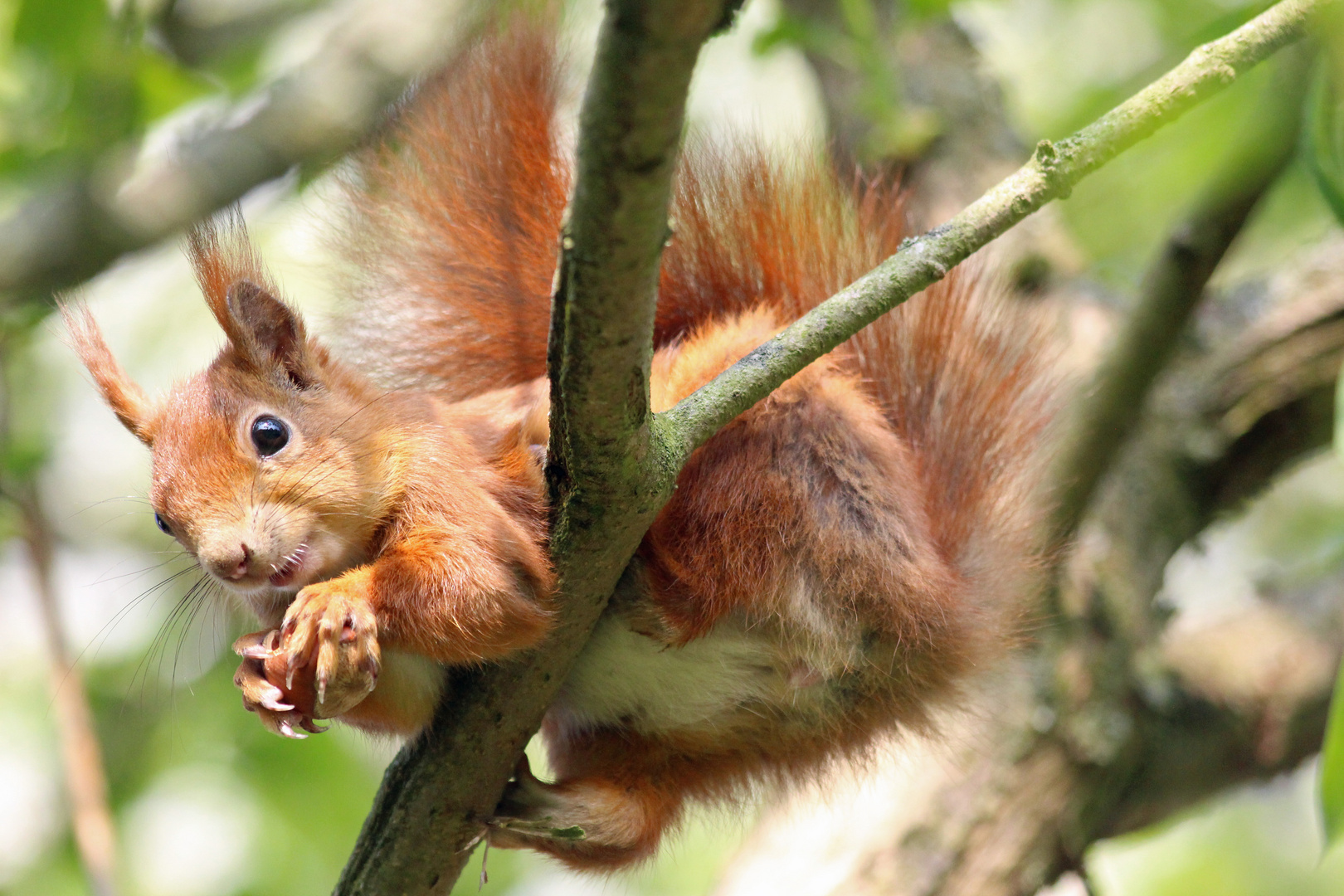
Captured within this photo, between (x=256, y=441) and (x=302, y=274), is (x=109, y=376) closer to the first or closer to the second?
(x=256, y=441)

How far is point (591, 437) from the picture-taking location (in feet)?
4.31

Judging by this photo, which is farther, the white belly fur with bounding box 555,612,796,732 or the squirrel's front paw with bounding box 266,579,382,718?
the white belly fur with bounding box 555,612,796,732

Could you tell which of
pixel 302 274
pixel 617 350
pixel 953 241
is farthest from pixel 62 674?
pixel 953 241

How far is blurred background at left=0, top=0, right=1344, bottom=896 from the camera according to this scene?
218cm

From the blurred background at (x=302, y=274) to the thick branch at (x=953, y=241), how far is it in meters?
0.08

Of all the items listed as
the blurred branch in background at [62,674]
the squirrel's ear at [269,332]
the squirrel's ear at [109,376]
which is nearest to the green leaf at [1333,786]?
the squirrel's ear at [269,332]

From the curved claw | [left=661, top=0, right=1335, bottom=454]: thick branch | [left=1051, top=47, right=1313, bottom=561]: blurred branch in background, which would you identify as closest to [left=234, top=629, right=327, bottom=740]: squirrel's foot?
the curved claw

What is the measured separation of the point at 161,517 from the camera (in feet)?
5.53

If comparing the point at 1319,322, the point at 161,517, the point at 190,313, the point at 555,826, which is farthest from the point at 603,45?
the point at 190,313

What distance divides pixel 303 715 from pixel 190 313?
3.21 metres

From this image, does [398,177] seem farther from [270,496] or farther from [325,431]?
[270,496]

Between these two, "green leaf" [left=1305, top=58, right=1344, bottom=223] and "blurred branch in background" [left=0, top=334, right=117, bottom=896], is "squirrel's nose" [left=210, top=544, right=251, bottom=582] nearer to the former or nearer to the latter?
"blurred branch in background" [left=0, top=334, right=117, bottom=896]

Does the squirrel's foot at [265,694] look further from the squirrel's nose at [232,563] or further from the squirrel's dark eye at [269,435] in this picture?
the squirrel's dark eye at [269,435]

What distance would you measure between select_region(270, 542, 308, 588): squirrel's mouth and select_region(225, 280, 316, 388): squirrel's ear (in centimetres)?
34
